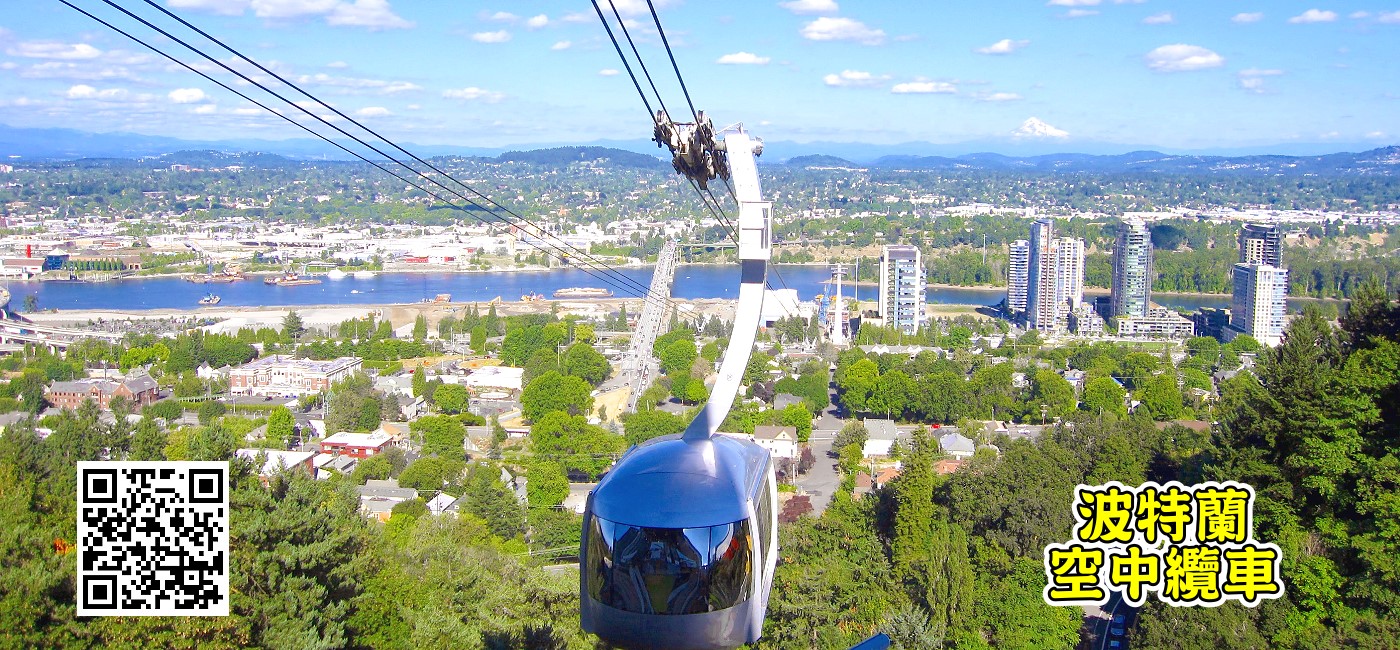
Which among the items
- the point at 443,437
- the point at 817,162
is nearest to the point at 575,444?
the point at 443,437

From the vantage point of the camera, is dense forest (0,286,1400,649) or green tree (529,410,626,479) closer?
dense forest (0,286,1400,649)

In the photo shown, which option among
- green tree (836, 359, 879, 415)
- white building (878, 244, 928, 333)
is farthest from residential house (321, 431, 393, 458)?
white building (878, 244, 928, 333)

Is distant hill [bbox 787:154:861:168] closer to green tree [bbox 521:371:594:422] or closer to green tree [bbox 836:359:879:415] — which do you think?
green tree [bbox 836:359:879:415]

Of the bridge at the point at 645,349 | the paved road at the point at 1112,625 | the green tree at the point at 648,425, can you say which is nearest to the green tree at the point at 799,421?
the green tree at the point at 648,425

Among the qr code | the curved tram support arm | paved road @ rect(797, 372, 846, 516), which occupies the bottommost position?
paved road @ rect(797, 372, 846, 516)

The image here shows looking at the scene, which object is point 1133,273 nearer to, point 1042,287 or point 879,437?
point 1042,287

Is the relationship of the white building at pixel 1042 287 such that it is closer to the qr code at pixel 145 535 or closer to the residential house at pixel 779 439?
the residential house at pixel 779 439
